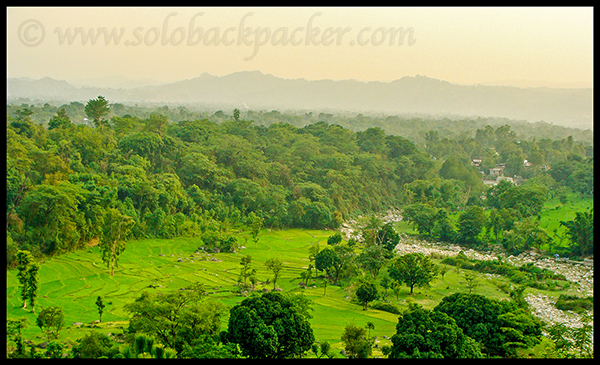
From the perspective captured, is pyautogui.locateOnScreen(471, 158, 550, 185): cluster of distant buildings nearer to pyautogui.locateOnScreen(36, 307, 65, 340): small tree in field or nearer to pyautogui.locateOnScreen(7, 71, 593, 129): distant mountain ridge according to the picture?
pyautogui.locateOnScreen(36, 307, 65, 340): small tree in field

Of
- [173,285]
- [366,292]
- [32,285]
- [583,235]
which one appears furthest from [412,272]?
[32,285]

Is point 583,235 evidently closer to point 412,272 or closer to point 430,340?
point 412,272

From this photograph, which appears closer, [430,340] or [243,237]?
[430,340]

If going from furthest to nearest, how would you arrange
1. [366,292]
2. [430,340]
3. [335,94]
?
[335,94] < [366,292] < [430,340]

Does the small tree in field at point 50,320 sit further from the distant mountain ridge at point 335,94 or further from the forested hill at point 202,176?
the distant mountain ridge at point 335,94

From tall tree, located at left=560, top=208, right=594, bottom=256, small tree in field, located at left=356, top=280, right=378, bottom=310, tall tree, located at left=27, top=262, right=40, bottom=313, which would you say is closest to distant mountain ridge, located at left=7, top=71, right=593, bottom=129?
tall tree, located at left=560, top=208, right=594, bottom=256

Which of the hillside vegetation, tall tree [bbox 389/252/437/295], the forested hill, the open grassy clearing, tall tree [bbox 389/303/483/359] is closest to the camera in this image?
tall tree [bbox 389/303/483/359]
